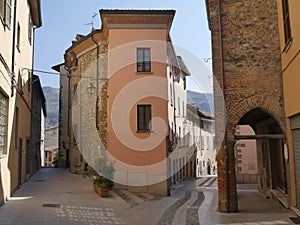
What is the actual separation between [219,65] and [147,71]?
5825mm

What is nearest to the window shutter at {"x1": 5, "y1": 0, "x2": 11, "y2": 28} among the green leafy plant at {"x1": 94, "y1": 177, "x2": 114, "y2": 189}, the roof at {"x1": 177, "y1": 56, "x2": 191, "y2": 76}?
the green leafy plant at {"x1": 94, "y1": 177, "x2": 114, "y2": 189}

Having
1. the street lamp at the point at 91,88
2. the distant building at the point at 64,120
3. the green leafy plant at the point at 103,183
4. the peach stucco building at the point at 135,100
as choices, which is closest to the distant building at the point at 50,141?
the distant building at the point at 64,120

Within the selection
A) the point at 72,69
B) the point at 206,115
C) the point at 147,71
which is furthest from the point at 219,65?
the point at 206,115

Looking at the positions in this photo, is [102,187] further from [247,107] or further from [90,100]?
[90,100]

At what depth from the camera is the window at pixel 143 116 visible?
14961 mm

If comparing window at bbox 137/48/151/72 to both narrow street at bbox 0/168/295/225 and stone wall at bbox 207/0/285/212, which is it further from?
narrow street at bbox 0/168/295/225

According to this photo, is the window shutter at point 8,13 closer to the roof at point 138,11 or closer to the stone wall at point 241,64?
the roof at point 138,11

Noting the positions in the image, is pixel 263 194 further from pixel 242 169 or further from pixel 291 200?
pixel 242 169

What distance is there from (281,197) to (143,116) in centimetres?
711

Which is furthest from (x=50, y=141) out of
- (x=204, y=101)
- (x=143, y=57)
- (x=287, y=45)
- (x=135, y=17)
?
(x=287, y=45)

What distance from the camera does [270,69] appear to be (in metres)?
9.59

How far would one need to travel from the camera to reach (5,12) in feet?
28.5

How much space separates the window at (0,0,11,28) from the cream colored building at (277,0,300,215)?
24.8ft

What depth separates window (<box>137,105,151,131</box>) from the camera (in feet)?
49.1
